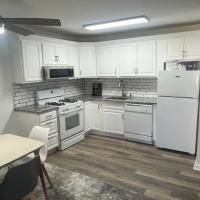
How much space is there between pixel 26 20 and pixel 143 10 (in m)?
1.65

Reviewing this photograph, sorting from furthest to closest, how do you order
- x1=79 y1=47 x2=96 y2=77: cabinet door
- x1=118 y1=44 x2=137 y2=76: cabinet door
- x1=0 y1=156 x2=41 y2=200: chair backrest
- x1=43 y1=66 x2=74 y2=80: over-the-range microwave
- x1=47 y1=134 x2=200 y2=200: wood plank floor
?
x1=79 y1=47 x2=96 y2=77: cabinet door < x1=118 y1=44 x2=137 y2=76: cabinet door < x1=43 y1=66 x2=74 y2=80: over-the-range microwave < x1=47 y1=134 x2=200 y2=200: wood plank floor < x1=0 y1=156 x2=41 y2=200: chair backrest

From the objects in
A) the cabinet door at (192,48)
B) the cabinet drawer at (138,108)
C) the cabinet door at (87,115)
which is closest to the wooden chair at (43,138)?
the cabinet door at (87,115)

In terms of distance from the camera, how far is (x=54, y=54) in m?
3.91

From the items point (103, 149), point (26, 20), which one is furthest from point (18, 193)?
point (103, 149)

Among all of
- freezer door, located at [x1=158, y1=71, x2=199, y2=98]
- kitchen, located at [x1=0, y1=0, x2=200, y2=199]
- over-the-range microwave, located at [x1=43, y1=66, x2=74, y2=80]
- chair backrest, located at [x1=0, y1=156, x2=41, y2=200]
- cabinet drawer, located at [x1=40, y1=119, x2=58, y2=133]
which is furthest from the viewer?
over-the-range microwave, located at [x1=43, y1=66, x2=74, y2=80]

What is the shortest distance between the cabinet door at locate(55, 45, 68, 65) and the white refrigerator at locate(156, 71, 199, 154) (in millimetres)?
2000

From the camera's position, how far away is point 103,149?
12.7 ft

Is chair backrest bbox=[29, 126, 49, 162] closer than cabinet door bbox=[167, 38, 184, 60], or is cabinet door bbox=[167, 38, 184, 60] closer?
chair backrest bbox=[29, 126, 49, 162]

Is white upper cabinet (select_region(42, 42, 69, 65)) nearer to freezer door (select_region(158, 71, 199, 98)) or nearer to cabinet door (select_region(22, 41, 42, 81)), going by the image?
cabinet door (select_region(22, 41, 42, 81))

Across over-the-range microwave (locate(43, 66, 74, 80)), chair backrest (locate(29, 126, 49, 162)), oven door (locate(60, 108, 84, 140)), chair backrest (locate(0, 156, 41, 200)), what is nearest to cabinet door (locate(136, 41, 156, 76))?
over-the-range microwave (locate(43, 66, 74, 80))

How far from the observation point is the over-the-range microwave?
3672 millimetres

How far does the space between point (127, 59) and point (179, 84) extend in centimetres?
133

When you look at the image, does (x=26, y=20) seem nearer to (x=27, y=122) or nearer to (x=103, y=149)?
(x=27, y=122)

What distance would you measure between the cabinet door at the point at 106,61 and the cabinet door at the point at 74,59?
0.50 meters
